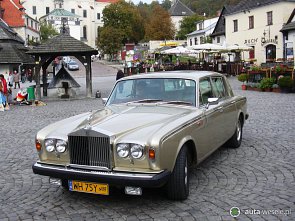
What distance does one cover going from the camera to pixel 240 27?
151 feet

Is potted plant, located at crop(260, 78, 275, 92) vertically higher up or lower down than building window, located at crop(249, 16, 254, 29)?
lower down

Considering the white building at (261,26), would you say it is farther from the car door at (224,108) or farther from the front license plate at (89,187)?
the front license plate at (89,187)

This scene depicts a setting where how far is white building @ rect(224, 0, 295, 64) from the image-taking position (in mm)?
39594

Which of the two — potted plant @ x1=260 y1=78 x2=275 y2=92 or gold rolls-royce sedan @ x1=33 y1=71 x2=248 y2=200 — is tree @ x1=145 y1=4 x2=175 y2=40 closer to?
potted plant @ x1=260 y1=78 x2=275 y2=92

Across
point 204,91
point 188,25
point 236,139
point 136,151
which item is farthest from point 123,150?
point 188,25

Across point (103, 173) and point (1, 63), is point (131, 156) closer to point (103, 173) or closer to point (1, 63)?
point (103, 173)

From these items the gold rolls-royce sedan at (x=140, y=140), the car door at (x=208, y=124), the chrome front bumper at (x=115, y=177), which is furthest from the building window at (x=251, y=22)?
the chrome front bumper at (x=115, y=177)

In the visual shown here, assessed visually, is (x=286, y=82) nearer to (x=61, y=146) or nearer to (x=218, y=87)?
(x=218, y=87)

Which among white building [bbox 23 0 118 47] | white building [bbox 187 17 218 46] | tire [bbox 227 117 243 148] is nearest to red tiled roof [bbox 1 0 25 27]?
white building [bbox 187 17 218 46]

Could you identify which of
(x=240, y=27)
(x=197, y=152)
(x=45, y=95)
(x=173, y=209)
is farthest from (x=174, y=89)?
(x=240, y=27)

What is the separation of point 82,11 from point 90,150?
399ft

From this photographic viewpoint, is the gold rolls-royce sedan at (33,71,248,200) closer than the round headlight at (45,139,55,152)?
Yes

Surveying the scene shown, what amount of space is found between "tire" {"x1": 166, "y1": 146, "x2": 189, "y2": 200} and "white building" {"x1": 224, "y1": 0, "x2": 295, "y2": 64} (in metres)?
35.2

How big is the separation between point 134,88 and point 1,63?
23.7m
